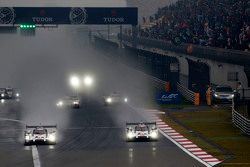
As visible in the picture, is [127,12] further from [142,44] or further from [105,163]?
[105,163]

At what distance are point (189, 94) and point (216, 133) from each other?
22.5 meters

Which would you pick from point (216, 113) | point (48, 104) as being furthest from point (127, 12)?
point (216, 113)

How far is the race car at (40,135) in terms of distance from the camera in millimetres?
46312

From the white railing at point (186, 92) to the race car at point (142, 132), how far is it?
2442 cm

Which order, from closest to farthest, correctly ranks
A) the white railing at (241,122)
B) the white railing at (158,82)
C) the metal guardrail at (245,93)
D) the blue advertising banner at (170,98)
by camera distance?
1. the white railing at (241,122)
2. the metal guardrail at (245,93)
3. the blue advertising banner at (170,98)
4. the white railing at (158,82)

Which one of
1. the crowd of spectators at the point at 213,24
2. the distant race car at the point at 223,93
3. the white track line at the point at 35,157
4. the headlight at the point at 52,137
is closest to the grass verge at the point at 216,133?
the distant race car at the point at 223,93

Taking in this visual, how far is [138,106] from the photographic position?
229 feet

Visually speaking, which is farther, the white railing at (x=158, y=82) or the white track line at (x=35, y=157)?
the white railing at (x=158, y=82)

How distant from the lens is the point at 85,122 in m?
58.1

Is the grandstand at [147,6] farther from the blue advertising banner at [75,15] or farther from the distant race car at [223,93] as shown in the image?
the distant race car at [223,93]

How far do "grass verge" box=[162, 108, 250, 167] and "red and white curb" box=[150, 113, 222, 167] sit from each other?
44 centimetres

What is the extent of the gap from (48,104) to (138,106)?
9.85 metres

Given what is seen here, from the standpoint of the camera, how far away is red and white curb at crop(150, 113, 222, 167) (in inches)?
1585

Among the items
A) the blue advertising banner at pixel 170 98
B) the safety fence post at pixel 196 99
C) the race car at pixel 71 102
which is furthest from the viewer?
the blue advertising banner at pixel 170 98
